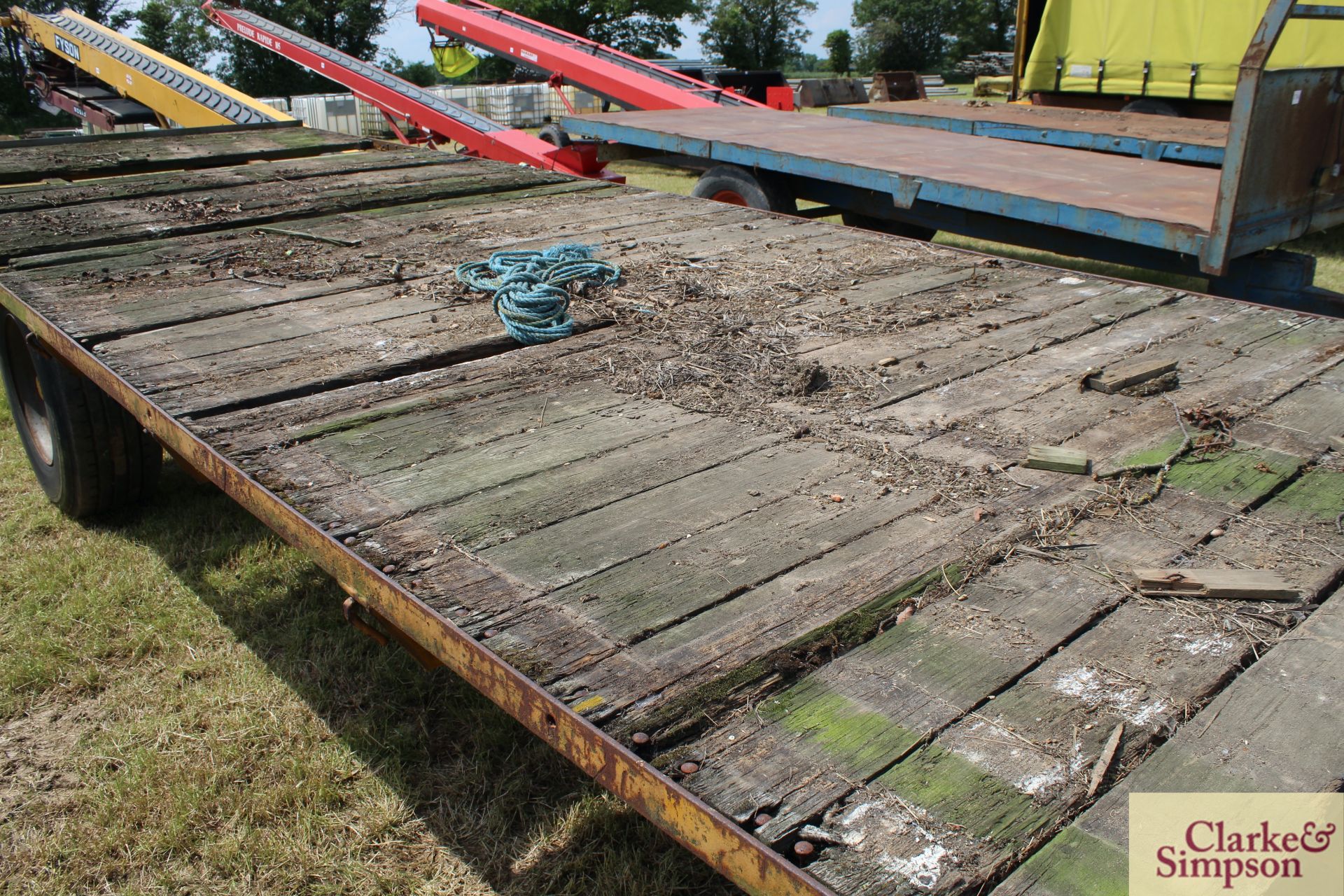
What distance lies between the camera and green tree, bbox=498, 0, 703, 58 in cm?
4497

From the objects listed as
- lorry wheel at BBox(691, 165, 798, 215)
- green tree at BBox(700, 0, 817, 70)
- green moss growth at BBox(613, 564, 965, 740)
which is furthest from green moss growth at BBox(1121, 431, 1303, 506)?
green tree at BBox(700, 0, 817, 70)

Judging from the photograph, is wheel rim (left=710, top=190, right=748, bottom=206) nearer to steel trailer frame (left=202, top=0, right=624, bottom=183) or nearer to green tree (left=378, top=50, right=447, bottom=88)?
steel trailer frame (left=202, top=0, right=624, bottom=183)

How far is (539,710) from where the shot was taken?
4.89 feet

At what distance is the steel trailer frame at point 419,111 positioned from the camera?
8.57 meters

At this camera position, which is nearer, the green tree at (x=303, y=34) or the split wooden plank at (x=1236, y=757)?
the split wooden plank at (x=1236, y=757)

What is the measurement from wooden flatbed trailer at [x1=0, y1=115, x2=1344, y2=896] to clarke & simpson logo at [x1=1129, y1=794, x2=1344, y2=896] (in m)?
0.03

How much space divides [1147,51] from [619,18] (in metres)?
41.4

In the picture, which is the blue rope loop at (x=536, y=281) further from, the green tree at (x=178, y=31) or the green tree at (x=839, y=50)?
the green tree at (x=839, y=50)

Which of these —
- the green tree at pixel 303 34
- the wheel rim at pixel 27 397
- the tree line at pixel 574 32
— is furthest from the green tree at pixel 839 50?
the wheel rim at pixel 27 397

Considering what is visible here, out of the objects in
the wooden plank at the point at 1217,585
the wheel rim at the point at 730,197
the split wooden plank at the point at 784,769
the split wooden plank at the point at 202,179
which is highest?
the split wooden plank at the point at 202,179

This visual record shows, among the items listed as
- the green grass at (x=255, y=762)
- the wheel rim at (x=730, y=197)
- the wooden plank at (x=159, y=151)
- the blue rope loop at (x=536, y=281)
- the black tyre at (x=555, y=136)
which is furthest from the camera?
the black tyre at (x=555, y=136)

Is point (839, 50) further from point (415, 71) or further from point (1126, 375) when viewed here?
point (1126, 375)

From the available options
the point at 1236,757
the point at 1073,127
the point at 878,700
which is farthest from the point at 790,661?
the point at 1073,127

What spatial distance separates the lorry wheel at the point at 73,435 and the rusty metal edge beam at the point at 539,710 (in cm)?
182
